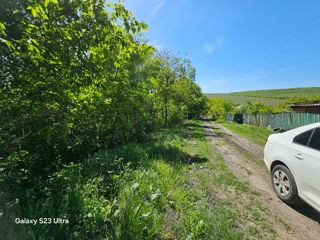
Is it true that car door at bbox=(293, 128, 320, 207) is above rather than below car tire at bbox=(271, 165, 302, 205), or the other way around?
above

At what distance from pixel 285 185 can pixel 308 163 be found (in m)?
0.84

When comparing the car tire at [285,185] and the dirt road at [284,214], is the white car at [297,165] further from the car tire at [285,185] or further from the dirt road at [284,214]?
the dirt road at [284,214]

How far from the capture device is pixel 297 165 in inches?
95.5

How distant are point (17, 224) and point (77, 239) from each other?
789 mm

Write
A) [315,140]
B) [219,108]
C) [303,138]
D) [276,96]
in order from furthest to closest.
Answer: [276,96] → [219,108] → [303,138] → [315,140]

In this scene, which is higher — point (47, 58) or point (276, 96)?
point (276, 96)

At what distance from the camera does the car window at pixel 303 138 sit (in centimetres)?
254

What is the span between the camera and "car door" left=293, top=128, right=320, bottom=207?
2107mm

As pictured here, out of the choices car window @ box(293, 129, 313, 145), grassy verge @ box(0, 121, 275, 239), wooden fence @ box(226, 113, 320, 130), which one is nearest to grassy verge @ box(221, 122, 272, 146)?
wooden fence @ box(226, 113, 320, 130)

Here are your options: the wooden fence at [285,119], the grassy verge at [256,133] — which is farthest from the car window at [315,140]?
the wooden fence at [285,119]

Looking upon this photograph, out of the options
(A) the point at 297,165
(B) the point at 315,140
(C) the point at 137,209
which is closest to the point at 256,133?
(B) the point at 315,140

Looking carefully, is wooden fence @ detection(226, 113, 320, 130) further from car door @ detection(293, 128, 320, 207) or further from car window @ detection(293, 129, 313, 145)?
car door @ detection(293, 128, 320, 207)

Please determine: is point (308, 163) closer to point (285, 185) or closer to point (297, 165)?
point (297, 165)

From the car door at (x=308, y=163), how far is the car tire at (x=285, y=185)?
0.18 m
